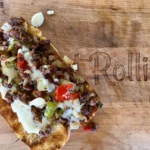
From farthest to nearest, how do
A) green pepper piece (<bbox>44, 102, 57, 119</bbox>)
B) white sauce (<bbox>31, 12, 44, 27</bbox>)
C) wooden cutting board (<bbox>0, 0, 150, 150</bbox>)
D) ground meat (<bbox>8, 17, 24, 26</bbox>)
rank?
white sauce (<bbox>31, 12, 44, 27</bbox>), wooden cutting board (<bbox>0, 0, 150, 150</bbox>), ground meat (<bbox>8, 17, 24, 26</bbox>), green pepper piece (<bbox>44, 102, 57, 119</bbox>)

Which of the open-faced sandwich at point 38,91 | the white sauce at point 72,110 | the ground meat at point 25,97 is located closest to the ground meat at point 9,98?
the open-faced sandwich at point 38,91

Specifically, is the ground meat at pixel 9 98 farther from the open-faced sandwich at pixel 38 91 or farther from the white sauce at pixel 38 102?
the white sauce at pixel 38 102

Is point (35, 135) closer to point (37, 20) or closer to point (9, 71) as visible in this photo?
point (9, 71)

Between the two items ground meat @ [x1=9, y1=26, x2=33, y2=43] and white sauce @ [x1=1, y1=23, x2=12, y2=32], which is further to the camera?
white sauce @ [x1=1, y1=23, x2=12, y2=32]

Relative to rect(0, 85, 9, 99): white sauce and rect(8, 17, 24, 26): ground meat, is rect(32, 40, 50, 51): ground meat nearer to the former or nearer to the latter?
rect(8, 17, 24, 26): ground meat

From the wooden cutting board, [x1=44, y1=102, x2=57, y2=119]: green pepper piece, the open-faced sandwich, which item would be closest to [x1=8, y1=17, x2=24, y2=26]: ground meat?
the open-faced sandwich

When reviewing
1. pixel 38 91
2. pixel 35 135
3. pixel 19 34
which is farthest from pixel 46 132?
pixel 19 34

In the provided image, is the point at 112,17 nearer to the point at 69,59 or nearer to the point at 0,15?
the point at 69,59
